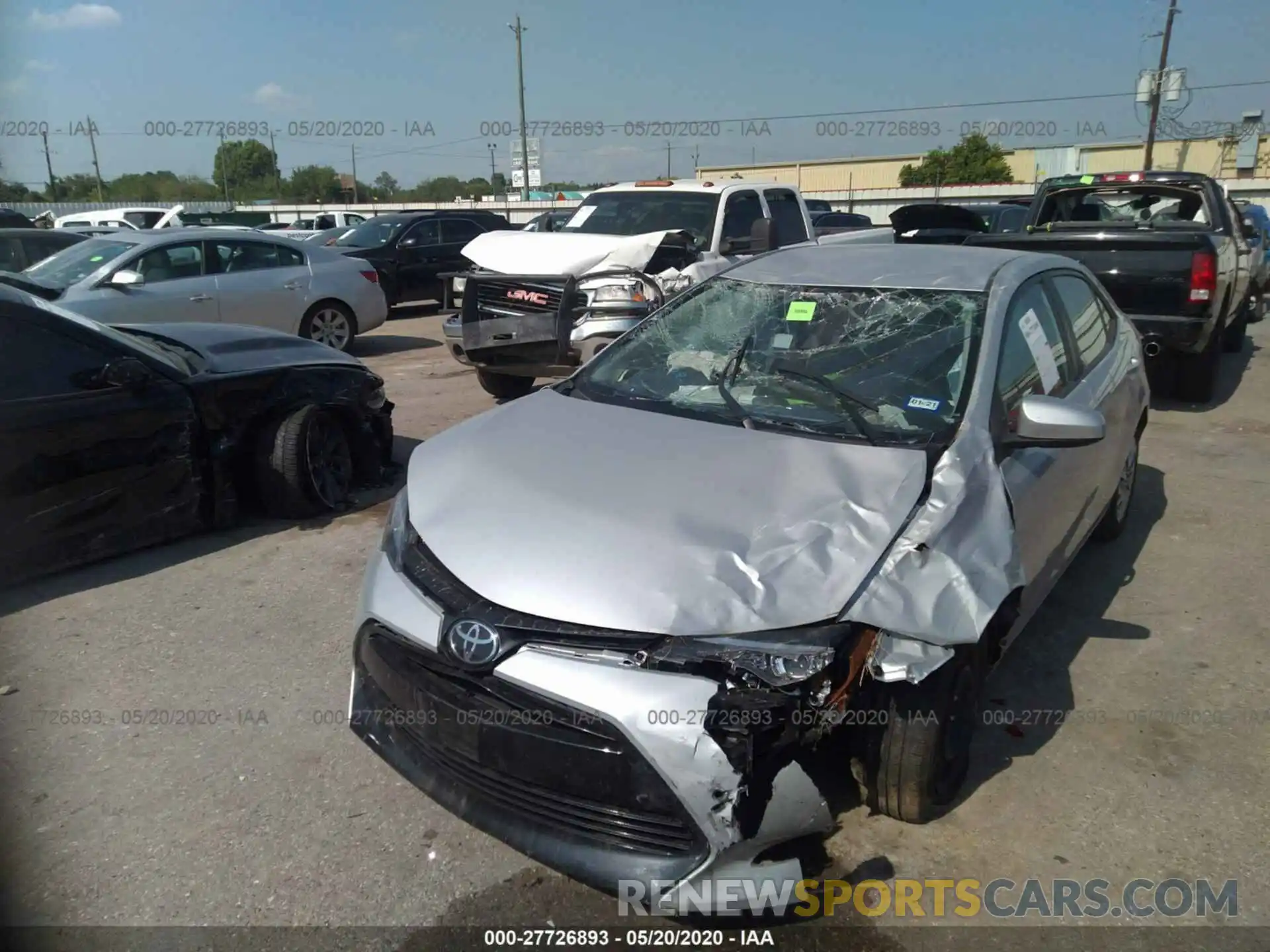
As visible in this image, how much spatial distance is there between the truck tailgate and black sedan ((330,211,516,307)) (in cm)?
925

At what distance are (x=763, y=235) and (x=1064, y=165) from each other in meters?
53.8

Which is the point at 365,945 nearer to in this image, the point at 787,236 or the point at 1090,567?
the point at 1090,567

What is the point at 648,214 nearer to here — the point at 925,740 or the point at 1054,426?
the point at 1054,426

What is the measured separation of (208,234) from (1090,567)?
863 cm

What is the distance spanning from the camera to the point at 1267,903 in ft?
8.14

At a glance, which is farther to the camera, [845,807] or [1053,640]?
[1053,640]

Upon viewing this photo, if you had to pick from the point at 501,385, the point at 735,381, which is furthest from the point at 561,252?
the point at 735,381

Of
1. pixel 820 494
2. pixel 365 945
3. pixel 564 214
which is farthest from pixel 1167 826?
pixel 564 214

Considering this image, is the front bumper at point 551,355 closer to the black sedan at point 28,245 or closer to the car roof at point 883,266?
the car roof at point 883,266

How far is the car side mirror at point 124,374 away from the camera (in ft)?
14.8

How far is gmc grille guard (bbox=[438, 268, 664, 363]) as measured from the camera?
6645 mm

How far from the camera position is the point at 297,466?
5.15 meters

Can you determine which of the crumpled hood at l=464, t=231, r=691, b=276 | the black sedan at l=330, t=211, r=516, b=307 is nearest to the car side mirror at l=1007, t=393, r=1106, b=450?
the crumpled hood at l=464, t=231, r=691, b=276

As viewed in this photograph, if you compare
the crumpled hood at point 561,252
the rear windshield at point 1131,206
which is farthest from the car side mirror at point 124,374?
the rear windshield at point 1131,206
